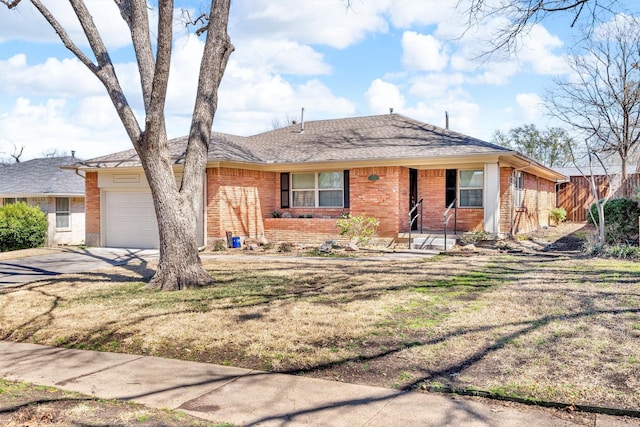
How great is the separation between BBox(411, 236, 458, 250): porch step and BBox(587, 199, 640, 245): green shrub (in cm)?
407

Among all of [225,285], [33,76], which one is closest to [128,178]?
[225,285]

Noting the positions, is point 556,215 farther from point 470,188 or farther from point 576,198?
point 470,188

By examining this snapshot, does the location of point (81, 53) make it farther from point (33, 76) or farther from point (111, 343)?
point (33, 76)

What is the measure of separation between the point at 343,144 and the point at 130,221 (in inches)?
318

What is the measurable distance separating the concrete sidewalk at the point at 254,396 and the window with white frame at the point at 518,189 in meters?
14.2

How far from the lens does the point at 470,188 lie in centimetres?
1700

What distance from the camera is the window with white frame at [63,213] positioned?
76.1ft

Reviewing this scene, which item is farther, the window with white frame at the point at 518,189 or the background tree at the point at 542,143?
the background tree at the point at 542,143

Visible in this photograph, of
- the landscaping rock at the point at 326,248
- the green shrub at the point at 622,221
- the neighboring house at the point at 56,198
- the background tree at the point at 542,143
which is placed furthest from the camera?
the background tree at the point at 542,143

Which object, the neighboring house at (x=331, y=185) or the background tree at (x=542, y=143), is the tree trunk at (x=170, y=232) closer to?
the neighboring house at (x=331, y=185)

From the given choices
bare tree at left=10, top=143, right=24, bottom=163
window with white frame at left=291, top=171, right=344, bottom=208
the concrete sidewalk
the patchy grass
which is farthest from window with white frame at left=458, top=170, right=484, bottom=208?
bare tree at left=10, top=143, right=24, bottom=163

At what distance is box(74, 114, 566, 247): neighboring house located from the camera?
53.7 ft

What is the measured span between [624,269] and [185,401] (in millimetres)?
9429

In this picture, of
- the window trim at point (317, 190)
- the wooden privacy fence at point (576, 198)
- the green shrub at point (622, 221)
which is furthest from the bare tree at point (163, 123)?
the wooden privacy fence at point (576, 198)
